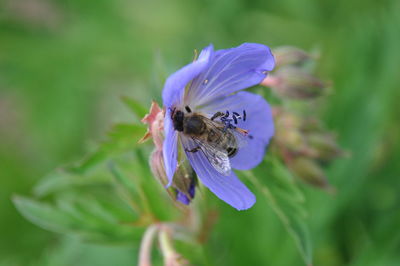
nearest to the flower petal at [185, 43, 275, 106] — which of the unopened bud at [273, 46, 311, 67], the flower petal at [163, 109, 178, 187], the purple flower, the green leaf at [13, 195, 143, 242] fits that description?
the purple flower

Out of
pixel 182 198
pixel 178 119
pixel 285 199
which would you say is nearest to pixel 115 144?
pixel 178 119

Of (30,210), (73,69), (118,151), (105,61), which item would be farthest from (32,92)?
(118,151)

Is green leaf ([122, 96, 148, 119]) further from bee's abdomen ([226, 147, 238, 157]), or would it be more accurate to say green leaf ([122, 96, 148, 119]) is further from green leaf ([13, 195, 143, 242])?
green leaf ([13, 195, 143, 242])

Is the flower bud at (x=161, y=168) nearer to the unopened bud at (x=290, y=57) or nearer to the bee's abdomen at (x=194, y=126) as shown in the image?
the bee's abdomen at (x=194, y=126)

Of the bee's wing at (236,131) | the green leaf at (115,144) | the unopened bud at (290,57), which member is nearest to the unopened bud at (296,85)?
the unopened bud at (290,57)

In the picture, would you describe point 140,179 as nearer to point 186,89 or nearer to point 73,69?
point 186,89
